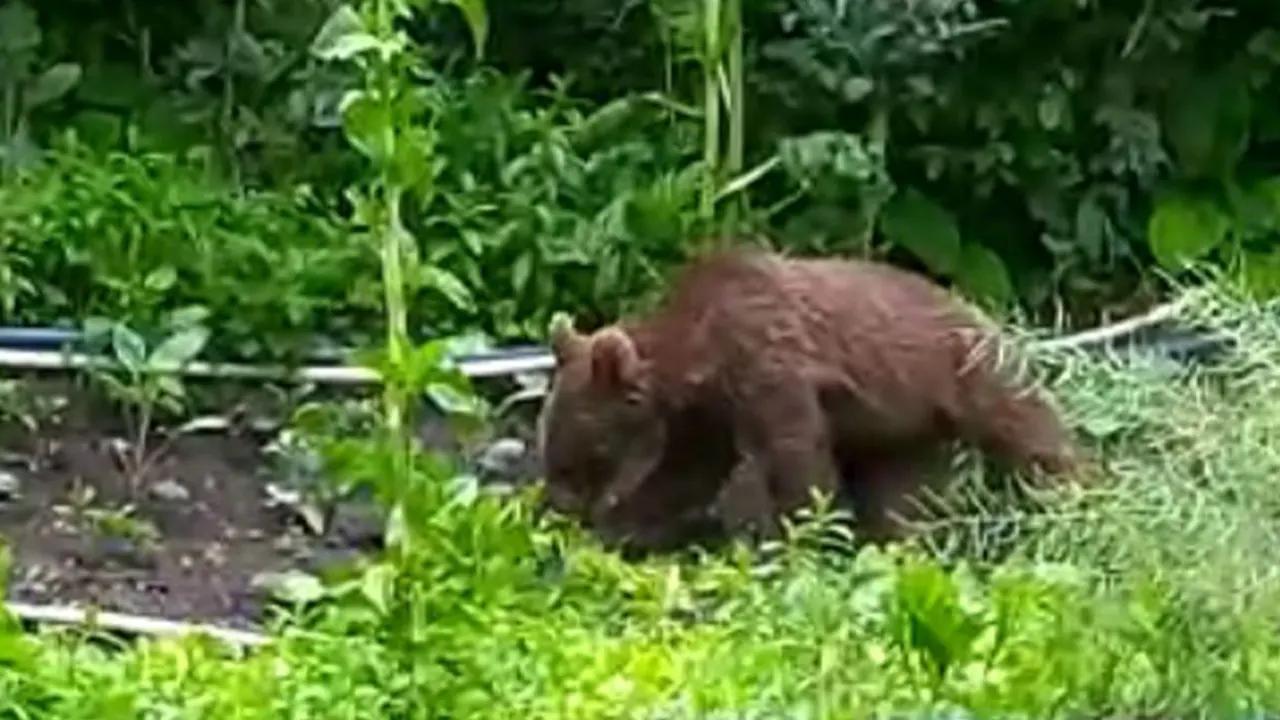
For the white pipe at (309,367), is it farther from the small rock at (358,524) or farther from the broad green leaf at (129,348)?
the small rock at (358,524)

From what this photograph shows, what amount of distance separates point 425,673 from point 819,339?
4.45 ft

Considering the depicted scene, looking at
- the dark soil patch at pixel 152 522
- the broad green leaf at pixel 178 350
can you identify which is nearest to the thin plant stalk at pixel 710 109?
the dark soil patch at pixel 152 522

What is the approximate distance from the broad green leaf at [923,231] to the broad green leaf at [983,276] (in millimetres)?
23

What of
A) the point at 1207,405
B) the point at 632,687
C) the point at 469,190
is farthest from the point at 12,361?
the point at 1207,405

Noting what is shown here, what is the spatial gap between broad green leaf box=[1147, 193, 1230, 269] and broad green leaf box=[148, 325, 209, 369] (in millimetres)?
1703

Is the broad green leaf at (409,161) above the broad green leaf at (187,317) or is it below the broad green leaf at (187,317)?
above

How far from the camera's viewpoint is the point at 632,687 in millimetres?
4938

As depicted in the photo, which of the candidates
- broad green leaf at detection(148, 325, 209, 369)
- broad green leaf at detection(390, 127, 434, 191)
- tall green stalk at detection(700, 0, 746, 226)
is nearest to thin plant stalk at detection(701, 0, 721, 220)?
tall green stalk at detection(700, 0, 746, 226)

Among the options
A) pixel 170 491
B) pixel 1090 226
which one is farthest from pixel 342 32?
pixel 1090 226

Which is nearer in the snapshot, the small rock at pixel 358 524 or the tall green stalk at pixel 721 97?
the small rock at pixel 358 524

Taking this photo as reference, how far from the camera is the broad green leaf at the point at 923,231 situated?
711 centimetres

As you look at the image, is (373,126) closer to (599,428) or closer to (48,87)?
(599,428)

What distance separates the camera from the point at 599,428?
5926 millimetres

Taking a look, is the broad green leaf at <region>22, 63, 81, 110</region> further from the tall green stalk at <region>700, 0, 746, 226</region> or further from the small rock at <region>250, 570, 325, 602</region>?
the small rock at <region>250, 570, 325, 602</region>
